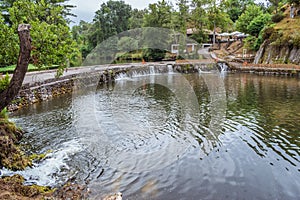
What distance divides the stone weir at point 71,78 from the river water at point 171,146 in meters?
1.20

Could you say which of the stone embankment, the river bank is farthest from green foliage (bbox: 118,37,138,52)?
the stone embankment

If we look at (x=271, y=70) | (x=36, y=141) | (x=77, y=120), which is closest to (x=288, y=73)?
(x=271, y=70)

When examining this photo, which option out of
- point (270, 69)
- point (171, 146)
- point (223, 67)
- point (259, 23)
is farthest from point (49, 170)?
point (259, 23)

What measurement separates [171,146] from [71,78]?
15521 millimetres

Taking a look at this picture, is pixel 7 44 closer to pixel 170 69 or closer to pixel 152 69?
pixel 152 69

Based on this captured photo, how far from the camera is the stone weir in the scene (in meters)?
16.5

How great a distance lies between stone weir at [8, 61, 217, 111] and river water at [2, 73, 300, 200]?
3.93ft

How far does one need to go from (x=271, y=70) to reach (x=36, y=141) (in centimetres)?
2740

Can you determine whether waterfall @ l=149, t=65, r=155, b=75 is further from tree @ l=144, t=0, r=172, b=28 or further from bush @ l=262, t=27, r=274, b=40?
bush @ l=262, t=27, r=274, b=40

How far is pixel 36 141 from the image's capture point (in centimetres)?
984

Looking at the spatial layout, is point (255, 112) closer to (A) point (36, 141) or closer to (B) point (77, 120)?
(B) point (77, 120)

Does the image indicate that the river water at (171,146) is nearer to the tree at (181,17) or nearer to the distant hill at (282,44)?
the distant hill at (282,44)

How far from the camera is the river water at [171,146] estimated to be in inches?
265

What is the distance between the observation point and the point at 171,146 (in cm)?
931
